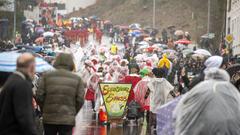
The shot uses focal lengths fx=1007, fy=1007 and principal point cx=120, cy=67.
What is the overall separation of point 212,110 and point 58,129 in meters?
→ 2.90

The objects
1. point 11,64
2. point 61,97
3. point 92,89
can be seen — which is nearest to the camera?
point 61,97

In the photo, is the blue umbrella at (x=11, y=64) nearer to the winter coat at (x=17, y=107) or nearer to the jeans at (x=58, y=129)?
the jeans at (x=58, y=129)

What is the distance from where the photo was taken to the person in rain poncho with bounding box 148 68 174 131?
68.5 feet

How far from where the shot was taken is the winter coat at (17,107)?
35.9 feet

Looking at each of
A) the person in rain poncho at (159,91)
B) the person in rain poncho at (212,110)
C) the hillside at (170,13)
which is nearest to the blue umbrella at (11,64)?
the person in rain poncho at (212,110)

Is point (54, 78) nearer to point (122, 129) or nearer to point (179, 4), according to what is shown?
point (122, 129)

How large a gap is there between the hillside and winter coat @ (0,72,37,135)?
9300 centimetres

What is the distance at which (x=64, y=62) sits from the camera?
1327 centimetres

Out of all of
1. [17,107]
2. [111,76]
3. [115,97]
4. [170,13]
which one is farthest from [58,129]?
[170,13]

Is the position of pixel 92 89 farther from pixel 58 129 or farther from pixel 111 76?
pixel 58 129

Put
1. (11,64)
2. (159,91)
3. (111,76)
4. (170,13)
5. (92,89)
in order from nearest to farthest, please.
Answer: (11,64)
(159,91)
(92,89)
(111,76)
(170,13)

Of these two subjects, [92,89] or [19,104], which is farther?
[92,89]

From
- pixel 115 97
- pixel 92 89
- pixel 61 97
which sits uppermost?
pixel 61 97

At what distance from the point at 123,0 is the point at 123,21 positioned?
1267cm
